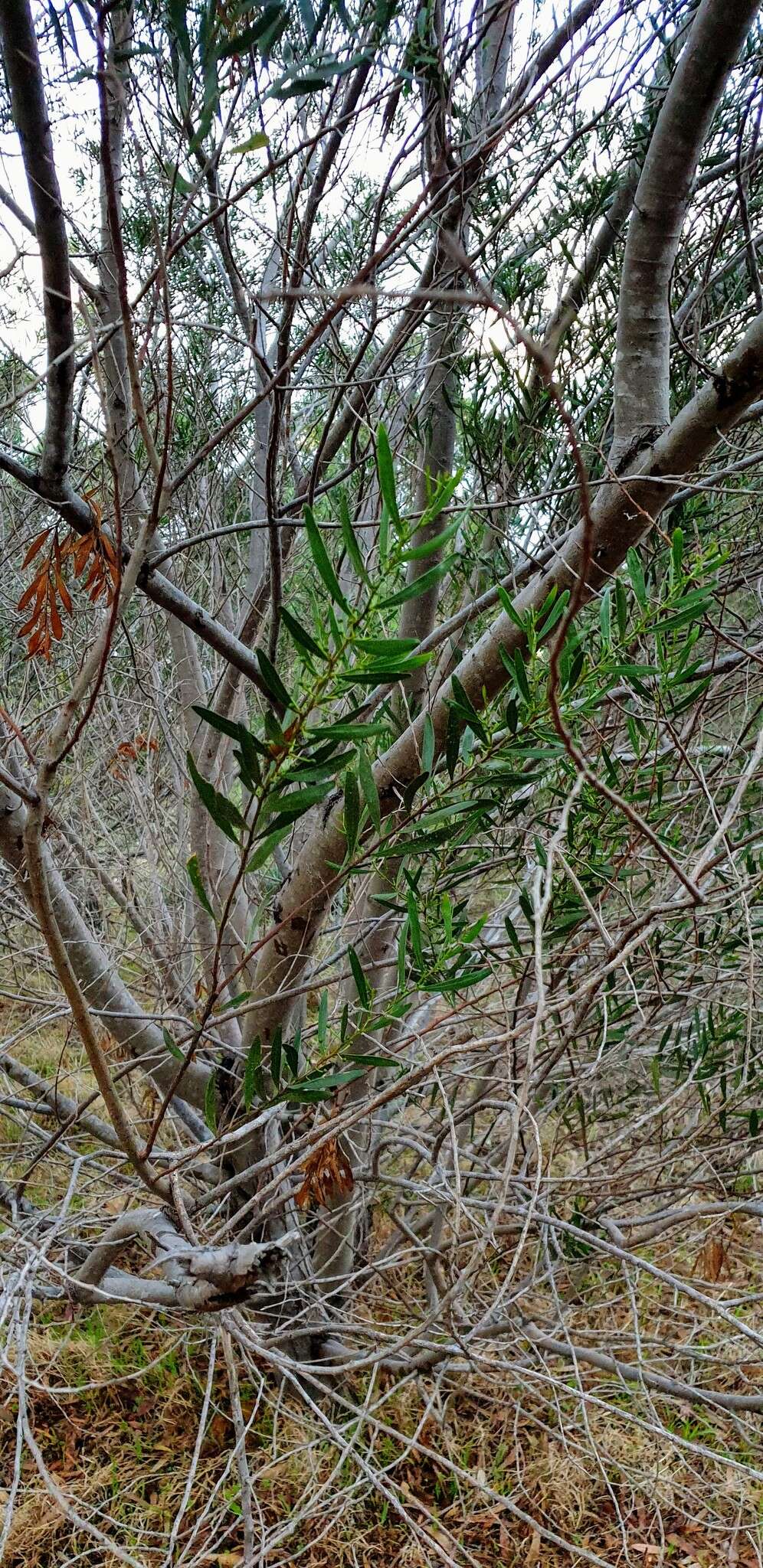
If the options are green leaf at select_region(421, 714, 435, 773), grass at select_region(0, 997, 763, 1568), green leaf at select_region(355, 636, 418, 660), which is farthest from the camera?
grass at select_region(0, 997, 763, 1568)

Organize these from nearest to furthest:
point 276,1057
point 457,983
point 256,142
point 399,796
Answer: point 256,142, point 457,983, point 276,1057, point 399,796

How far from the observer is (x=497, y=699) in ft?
3.91

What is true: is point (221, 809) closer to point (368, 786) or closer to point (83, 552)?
point (368, 786)

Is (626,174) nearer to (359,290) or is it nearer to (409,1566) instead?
(359,290)

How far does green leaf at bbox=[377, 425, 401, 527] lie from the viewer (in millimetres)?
700

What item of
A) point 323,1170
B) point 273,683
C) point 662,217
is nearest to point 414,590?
point 273,683

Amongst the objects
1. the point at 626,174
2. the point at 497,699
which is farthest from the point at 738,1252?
the point at 626,174

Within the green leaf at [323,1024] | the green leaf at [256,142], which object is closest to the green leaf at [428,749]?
the green leaf at [323,1024]

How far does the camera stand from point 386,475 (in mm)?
724

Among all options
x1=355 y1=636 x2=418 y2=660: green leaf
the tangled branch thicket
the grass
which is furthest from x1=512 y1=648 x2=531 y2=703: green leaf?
the grass

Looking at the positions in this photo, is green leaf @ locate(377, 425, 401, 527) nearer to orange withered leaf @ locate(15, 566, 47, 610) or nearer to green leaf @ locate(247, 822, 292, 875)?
green leaf @ locate(247, 822, 292, 875)

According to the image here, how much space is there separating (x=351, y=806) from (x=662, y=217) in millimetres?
846

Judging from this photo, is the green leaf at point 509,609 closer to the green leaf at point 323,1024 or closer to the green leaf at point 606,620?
the green leaf at point 606,620

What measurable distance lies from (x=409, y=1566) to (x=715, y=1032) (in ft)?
3.91
